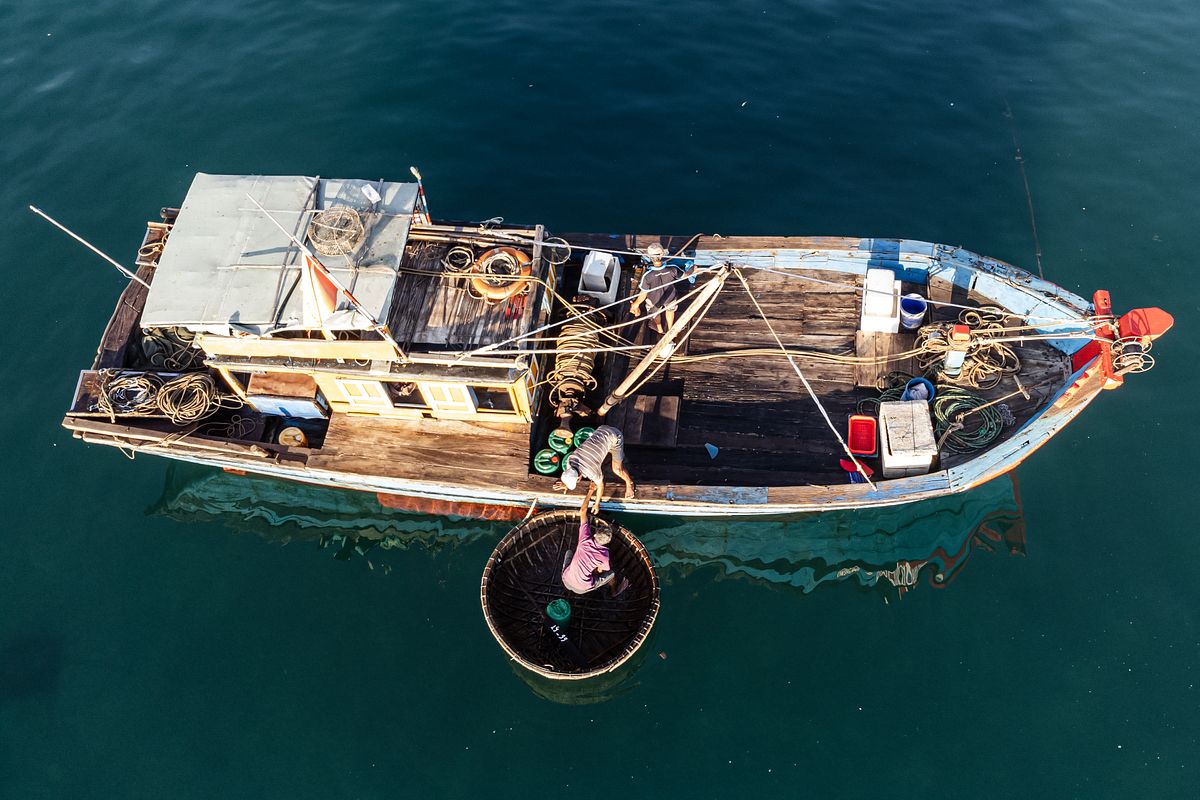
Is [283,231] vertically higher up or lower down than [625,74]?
lower down

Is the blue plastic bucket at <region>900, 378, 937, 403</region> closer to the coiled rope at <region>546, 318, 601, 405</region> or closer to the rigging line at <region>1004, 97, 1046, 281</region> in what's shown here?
the coiled rope at <region>546, 318, 601, 405</region>

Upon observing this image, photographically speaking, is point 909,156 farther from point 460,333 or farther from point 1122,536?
point 460,333

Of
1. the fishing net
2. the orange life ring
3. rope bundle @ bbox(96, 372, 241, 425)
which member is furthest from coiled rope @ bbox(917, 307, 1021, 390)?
rope bundle @ bbox(96, 372, 241, 425)

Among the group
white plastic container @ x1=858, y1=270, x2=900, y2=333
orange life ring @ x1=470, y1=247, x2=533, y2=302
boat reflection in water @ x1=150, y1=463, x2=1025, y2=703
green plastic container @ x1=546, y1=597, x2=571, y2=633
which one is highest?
white plastic container @ x1=858, y1=270, x2=900, y2=333

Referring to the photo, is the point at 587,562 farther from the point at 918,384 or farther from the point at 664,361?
the point at 918,384

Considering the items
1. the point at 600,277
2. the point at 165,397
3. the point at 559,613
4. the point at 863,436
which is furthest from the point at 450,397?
the point at 863,436

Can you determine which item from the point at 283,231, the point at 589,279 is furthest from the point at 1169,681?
the point at 283,231

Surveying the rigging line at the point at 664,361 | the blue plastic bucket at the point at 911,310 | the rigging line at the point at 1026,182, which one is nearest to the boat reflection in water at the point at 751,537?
the rigging line at the point at 664,361
